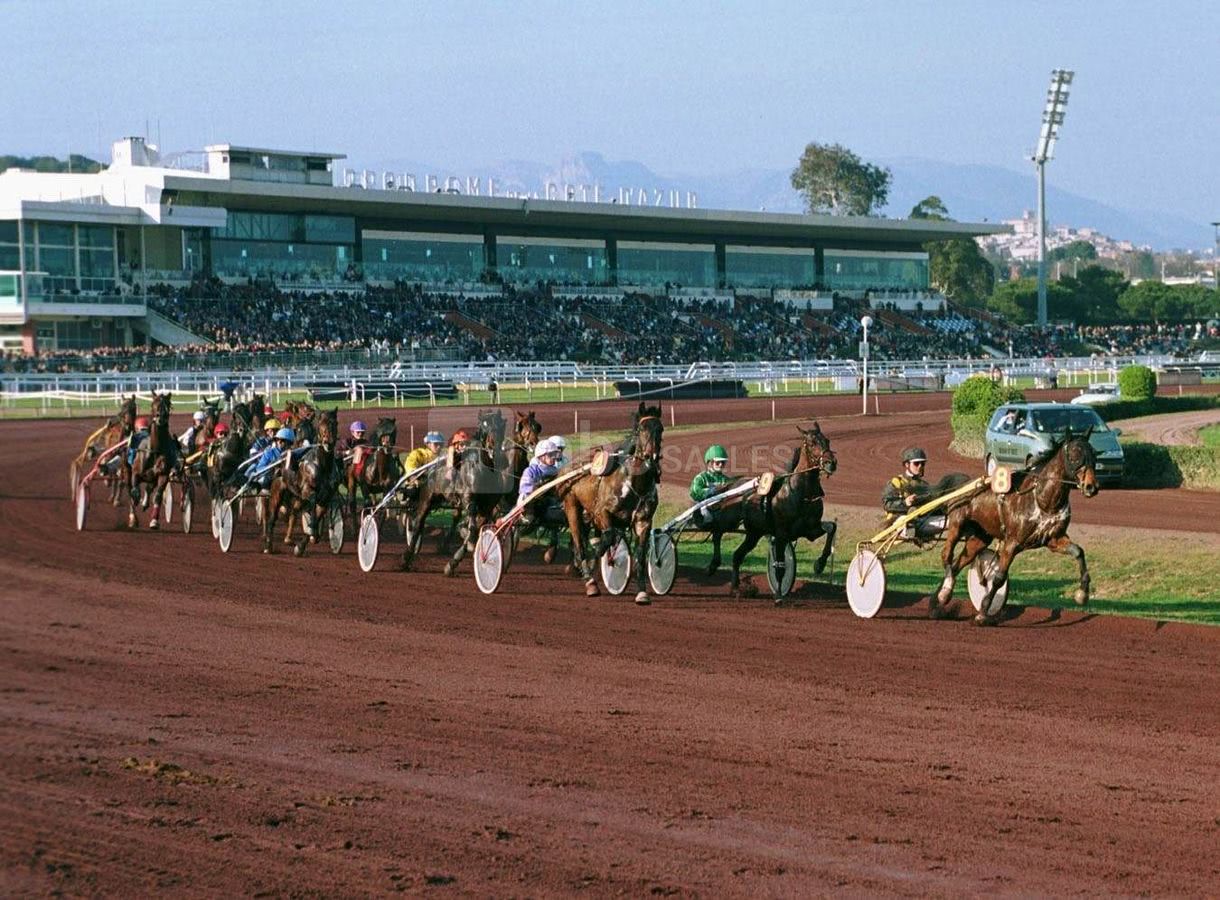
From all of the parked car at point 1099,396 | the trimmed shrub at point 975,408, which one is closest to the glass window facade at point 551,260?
the parked car at point 1099,396

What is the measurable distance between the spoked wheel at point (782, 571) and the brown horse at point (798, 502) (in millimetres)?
245

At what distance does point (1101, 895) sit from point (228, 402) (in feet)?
67.1

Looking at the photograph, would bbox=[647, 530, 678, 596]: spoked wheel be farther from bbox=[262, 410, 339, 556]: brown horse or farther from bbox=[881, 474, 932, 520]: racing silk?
bbox=[262, 410, 339, 556]: brown horse

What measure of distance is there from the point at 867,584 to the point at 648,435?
2166 mm

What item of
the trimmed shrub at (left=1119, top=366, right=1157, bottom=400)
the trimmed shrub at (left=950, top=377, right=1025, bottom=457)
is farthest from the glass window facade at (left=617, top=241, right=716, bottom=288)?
the trimmed shrub at (left=950, top=377, right=1025, bottom=457)

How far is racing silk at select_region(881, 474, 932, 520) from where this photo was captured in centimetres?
1365

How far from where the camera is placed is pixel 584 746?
8484 millimetres

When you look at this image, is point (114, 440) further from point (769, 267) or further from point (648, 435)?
point (769, 267)

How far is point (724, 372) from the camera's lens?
55219 millimetres

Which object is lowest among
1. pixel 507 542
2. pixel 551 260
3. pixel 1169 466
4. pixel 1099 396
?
pixel 507 542

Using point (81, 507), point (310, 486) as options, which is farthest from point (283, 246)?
point (310, 486)

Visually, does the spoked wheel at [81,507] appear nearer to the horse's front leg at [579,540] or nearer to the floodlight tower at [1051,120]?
the horse's front leg at [579,540]

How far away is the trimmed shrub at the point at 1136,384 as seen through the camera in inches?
1535

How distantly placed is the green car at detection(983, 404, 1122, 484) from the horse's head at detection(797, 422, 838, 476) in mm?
11140
